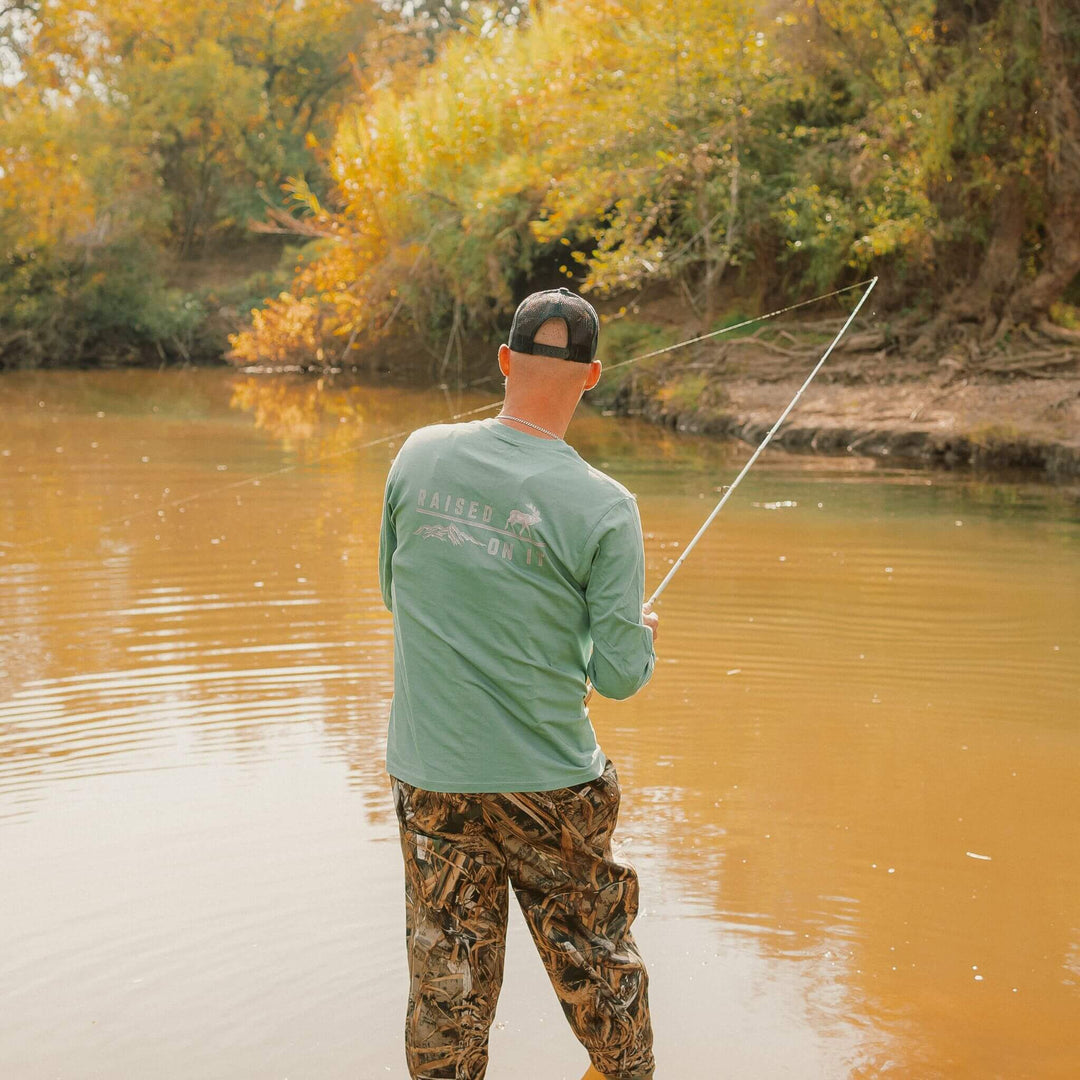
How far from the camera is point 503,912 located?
2.59 m

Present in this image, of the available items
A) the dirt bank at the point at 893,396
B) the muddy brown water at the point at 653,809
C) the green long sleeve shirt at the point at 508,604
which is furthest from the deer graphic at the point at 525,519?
the dirt bank at the point at 893,396

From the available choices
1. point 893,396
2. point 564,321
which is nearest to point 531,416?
point 564,321

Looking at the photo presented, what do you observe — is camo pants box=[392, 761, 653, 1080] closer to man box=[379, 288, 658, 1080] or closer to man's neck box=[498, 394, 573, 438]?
man box=[379, 288, 658, 1080]

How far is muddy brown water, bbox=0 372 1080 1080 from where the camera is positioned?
3.36 meters

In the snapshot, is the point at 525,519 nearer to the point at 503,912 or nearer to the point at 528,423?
Result: the point at 528,423

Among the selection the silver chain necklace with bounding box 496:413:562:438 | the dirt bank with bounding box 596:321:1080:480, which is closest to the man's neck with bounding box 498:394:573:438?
the silver chain necklace with bounding box 496:413:562:438

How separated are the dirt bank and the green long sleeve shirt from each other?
38.2ft

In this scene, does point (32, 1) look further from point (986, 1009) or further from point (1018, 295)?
point (986, 1009)

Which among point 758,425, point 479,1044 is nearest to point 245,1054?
point 479,1044

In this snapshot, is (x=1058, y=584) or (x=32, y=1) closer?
(x=1058, y=584)

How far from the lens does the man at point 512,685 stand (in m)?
2.44

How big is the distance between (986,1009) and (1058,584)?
5412 millimetres

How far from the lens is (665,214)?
63.9 ft

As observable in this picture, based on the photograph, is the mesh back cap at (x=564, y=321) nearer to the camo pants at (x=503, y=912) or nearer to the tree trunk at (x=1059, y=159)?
the camo pants at (x=503, y=912)
